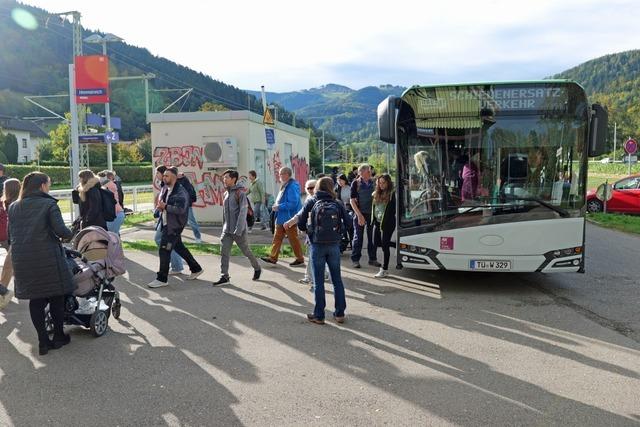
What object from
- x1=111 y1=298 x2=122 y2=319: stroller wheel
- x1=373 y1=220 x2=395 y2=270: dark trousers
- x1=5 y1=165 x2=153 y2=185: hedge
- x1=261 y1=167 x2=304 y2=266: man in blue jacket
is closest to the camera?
x1=111 y1=298 x2=122 y2=319: stroller wheel

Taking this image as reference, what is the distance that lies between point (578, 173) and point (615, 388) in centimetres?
363

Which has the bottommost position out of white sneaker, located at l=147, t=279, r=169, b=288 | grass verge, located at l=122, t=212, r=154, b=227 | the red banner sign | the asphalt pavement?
the asphalt pavement

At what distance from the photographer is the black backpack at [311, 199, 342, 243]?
6.05 meters

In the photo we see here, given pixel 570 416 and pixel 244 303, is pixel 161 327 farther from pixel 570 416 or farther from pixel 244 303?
pixel 570 416

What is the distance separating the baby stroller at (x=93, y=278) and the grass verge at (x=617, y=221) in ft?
48.7

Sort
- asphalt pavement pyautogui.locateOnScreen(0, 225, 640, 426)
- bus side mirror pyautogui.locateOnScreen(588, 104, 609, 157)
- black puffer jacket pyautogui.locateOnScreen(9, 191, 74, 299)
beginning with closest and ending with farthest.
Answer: asphalt pavement pyautogui.locateOnScreen(0, 225, 640, 426)
black puffer jacket pyautogui.locateOnScreen(9, 191, 74, 299)
bus side mirror pyautogui.locateOnScreen(588, 104, 609, 157)

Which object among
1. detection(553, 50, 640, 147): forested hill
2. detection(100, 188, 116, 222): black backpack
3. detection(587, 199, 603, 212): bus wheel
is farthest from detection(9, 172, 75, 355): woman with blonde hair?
detection(553, 50, 640, 147): forested hill

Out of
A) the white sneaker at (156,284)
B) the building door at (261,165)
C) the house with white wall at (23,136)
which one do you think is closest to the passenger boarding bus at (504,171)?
the white sneaker at (156,284)

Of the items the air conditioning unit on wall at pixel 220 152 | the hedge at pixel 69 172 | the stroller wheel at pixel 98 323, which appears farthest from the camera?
the hedge at pixel 69 172

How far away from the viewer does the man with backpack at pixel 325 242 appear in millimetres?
6059

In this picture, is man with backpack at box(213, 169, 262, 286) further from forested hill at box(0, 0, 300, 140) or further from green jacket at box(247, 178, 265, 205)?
forested hill at box(0, 0, 300, 140)

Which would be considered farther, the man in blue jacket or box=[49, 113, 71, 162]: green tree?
box=[49, 113, 71, 162]: green tree

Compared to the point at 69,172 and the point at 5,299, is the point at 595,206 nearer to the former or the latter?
the point at 5,299

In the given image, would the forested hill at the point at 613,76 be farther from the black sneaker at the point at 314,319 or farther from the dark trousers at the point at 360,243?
the black sneaker at the point at 314,319
